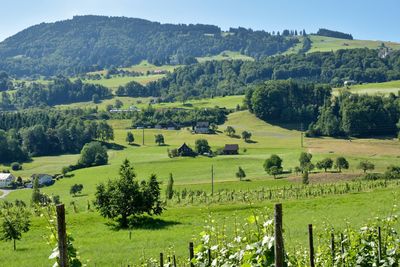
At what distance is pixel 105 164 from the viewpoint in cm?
10106

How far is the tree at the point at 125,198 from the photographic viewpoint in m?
40.2

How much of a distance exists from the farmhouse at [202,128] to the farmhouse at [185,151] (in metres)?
25.3

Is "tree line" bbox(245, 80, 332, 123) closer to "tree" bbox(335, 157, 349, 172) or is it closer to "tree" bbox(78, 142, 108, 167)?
"tree" bbox(78, 142, 108, 167)

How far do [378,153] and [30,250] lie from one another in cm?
7675

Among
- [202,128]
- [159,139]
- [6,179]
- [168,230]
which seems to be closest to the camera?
[168,230]

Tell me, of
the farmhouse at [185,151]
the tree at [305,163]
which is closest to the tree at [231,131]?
the farmhouse at [185,151]

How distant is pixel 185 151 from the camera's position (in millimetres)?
104125

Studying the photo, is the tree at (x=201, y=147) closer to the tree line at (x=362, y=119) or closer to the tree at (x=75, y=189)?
the tree line at (x=362, y=119)

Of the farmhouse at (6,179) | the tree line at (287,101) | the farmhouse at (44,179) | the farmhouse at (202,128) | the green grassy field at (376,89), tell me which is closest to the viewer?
the farmhouse at (44,179)

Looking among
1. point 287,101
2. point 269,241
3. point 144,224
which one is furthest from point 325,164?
point 269,241

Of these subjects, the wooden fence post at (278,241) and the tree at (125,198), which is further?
the tree at (125,198)

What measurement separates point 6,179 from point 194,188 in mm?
39301

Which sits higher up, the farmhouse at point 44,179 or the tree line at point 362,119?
the tree line at point 362,119

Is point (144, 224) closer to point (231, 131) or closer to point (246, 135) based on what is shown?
point (246, 135)
